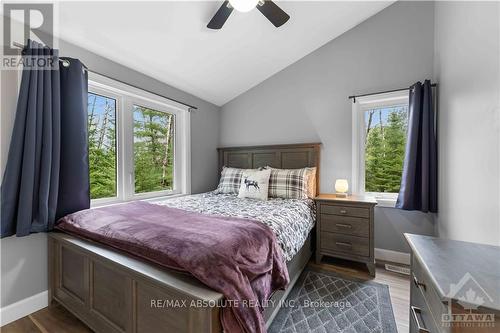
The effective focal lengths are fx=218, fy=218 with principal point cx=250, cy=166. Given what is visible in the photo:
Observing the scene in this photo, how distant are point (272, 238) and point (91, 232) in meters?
1.21

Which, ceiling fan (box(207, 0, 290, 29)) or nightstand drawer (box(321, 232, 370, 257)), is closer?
ceiling fan (box(207, 0, 290, 29))

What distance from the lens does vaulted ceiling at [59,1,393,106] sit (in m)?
1.84

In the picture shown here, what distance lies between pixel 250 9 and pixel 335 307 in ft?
7.88

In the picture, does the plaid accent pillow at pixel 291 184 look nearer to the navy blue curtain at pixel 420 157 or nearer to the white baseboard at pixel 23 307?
the navy blue curtain at pixel 420 157

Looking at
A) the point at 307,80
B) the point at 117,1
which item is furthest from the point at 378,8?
the point at 117,1

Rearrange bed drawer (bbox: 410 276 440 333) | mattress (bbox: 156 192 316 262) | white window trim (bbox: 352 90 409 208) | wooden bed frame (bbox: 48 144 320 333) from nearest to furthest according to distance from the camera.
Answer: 1. bed drawer (bbox: 410 276 440 333)
2. wooden bed frame (bbox: 48 144 320 333)
3. mattress (bbox: 156 192 316 262)
4. white window trim (bbox: 352 90 409 208)

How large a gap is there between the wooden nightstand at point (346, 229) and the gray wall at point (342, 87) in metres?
0.55

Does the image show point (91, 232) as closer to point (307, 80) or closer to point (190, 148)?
point (190, 148)

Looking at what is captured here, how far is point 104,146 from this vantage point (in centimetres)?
231

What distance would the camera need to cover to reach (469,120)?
5.02ft

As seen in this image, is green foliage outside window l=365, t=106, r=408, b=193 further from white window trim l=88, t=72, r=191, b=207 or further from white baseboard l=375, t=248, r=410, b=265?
white window trim l=88, t=72, r=191, b=207

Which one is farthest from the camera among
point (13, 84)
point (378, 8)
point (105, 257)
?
point (378, 8)

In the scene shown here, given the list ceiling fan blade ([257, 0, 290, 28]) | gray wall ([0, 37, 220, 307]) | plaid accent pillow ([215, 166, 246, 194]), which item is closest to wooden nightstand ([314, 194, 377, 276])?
plaid accent pillow ([215, 166, 246, 194])

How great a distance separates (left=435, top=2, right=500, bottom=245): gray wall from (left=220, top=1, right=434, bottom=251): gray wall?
12.1 inches
